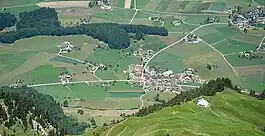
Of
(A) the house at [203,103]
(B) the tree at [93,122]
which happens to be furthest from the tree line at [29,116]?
(A) the house at [203,103]

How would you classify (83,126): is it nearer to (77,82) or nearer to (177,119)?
(77,82)

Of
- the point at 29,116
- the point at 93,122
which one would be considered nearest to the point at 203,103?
the point at 29,116

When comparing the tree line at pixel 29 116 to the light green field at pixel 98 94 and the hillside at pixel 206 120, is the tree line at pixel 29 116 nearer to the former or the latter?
the hillside at pixel 206 120

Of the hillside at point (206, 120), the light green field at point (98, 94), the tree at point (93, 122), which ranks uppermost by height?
the hillside at point (206, 120)

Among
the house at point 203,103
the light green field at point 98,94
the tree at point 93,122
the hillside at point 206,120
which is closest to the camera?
the hillside at point 206,120

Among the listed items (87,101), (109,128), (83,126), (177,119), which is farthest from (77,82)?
(177,119)

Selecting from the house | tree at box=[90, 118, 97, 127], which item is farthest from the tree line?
the house

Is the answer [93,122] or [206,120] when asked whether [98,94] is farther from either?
[206,120]

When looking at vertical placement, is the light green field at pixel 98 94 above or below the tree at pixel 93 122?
above
